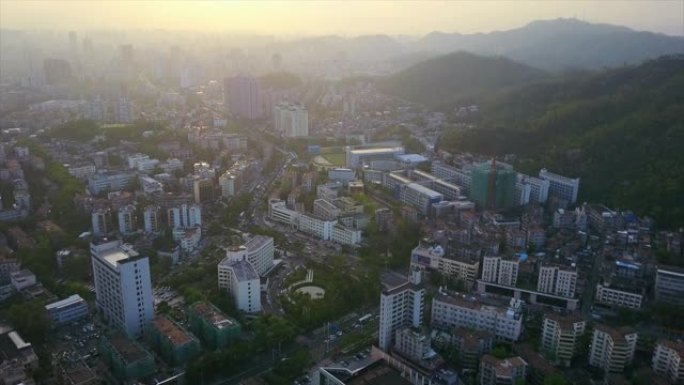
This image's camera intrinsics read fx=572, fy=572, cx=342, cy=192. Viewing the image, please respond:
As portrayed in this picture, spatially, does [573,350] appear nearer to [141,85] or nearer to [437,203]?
[437,203]

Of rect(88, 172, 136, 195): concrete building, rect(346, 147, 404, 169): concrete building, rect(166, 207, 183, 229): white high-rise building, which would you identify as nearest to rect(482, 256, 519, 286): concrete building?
rect(166, 207, 183, 229): white high-rise building

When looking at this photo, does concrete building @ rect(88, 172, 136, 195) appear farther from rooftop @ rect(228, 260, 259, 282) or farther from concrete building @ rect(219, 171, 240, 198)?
rooftop @ rect(228, 260, 259, 282)

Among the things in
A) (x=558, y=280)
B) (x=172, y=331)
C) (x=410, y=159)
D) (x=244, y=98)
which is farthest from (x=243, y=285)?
(x=244, y=98)

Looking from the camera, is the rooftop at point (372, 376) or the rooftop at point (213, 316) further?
the rooftop at point (213, 316)

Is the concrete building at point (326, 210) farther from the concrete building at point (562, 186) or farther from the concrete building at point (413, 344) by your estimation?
the concrete building at point (562, 186)

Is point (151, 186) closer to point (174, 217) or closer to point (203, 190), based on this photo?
point (203, 190)

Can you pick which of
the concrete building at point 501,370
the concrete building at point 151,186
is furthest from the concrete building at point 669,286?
the concrete building at point 151,186

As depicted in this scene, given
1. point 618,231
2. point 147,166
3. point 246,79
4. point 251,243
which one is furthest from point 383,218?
point 246,79
